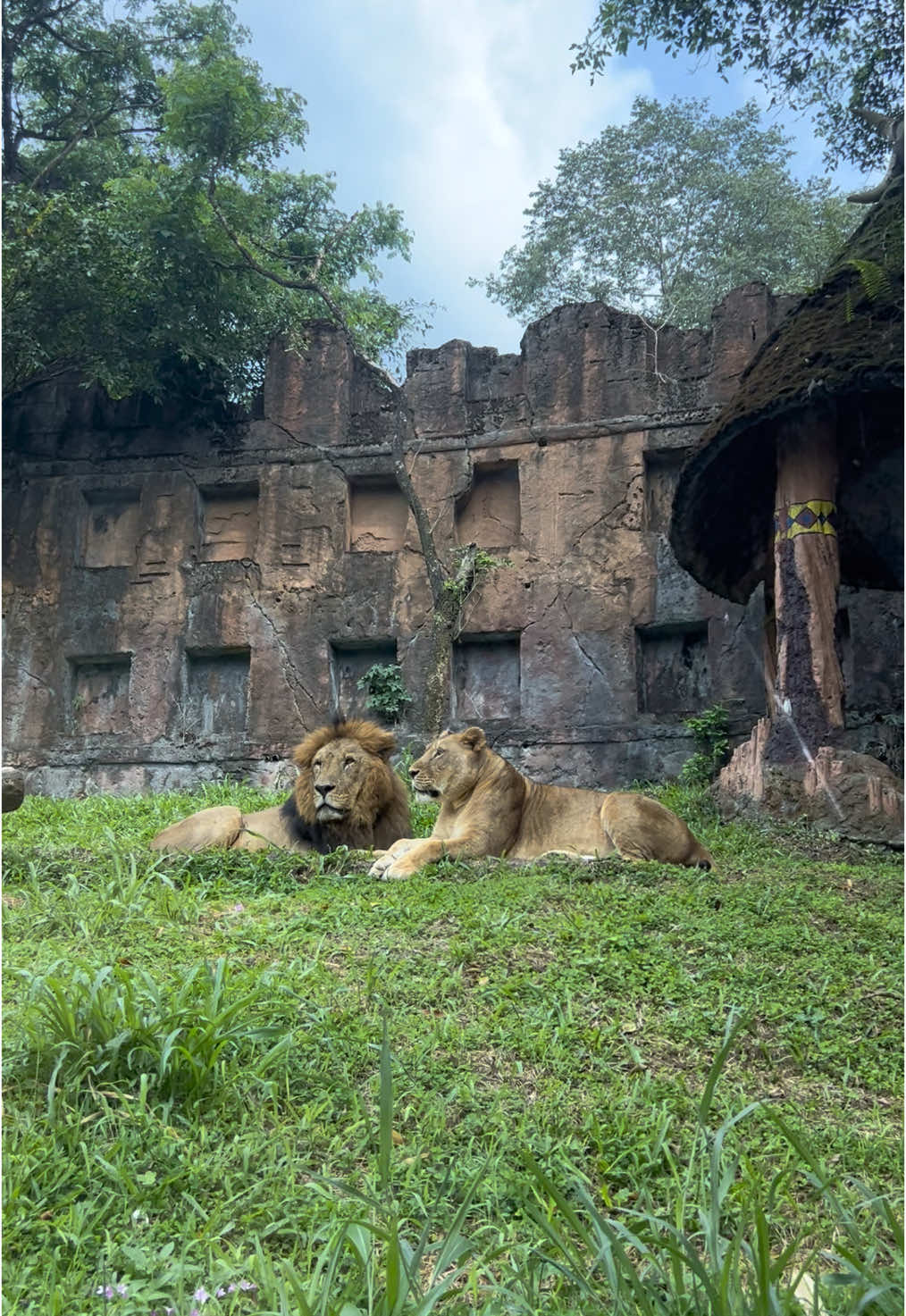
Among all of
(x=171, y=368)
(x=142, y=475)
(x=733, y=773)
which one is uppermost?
(x=171, y=368)

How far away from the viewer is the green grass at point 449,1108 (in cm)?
265

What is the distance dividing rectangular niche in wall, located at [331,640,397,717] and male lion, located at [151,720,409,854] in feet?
25.7

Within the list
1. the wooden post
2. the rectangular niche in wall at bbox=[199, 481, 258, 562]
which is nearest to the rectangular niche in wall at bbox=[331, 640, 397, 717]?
the rectangular niche in wall at bbox=[199, 481, 258, 562]

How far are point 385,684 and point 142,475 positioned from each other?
16.9 feet

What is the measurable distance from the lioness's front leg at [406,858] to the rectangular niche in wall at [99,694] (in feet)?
34.0

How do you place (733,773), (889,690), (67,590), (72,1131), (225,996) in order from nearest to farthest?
(72,1131) < (225,996) < (733,773) < (889,690) < (67,590)

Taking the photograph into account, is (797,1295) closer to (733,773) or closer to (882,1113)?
(882,1113)

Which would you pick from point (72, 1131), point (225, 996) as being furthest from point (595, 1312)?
point (225, 996)

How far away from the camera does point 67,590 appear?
57.2 feet

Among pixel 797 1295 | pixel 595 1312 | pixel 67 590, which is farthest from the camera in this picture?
pixel 67 590

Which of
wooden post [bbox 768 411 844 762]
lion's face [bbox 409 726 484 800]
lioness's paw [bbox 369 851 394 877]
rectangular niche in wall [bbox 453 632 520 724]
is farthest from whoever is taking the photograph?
rectangular niche in wall [bbox 453 632 520 724]

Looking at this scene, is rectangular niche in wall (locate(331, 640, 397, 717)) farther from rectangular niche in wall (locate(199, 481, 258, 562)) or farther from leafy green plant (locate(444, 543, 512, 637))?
rectangular niche in wall (locate(199, 481, 258, 562))

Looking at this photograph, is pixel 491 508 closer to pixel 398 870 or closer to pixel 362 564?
pixel 362 564

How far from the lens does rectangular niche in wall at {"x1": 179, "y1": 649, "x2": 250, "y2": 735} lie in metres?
16.6
